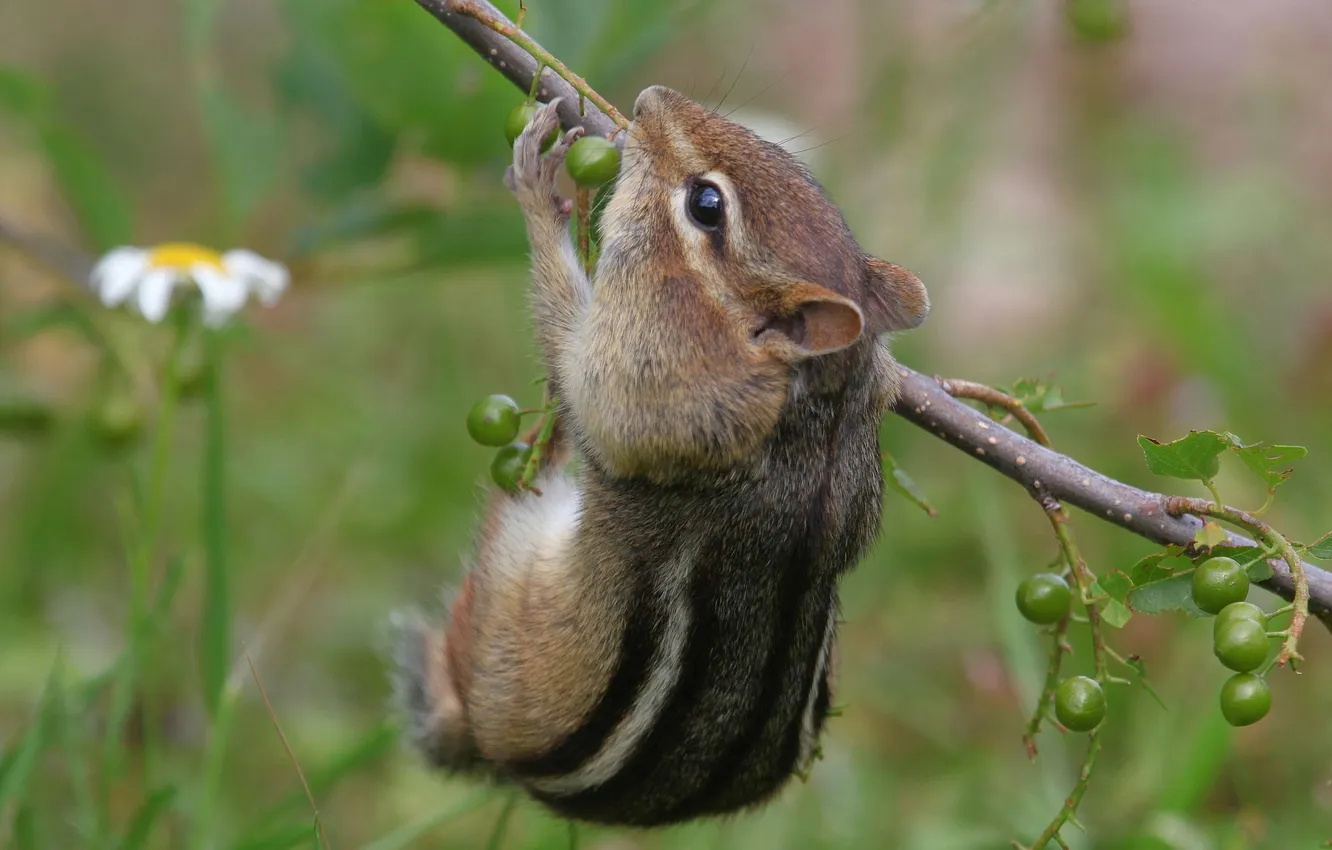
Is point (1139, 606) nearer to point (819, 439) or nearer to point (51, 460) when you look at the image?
point (819, 439)

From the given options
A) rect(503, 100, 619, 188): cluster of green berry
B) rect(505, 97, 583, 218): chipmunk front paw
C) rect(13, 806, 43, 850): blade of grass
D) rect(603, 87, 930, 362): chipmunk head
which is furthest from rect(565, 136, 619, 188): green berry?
rect(13, 806, 43, 850): blade of grass

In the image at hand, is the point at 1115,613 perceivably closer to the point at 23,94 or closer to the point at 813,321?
the point at 813,321

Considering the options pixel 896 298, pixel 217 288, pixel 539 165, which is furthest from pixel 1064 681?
pixel 217 288

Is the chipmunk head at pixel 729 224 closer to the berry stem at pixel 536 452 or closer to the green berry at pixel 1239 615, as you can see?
the berry stem at pixel 536 452

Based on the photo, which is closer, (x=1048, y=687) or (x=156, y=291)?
(x=1048, y=687)

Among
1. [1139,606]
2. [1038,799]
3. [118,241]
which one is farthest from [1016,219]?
[1139,606]
